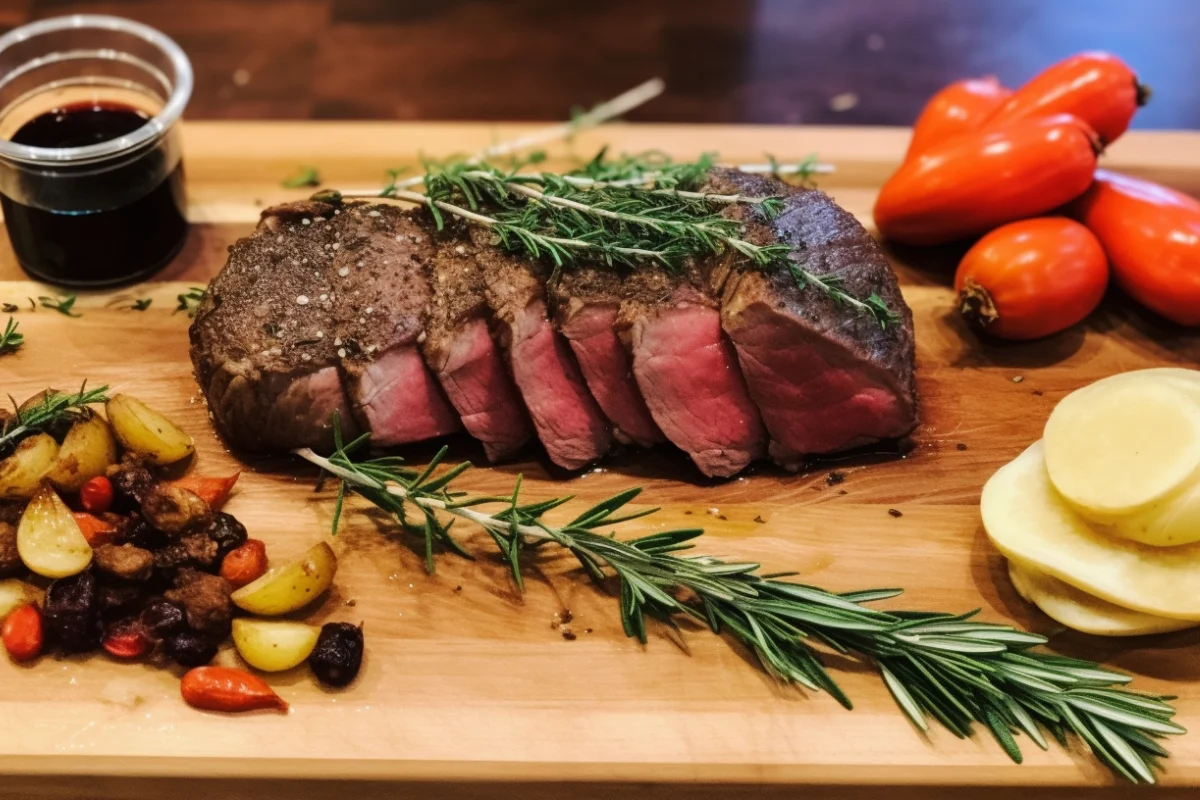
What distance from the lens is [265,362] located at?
8.05 feet

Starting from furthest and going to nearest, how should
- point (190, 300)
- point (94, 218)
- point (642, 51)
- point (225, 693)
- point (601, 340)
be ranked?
point (642, 51), point (190, 300), point (94, 218), point (601, 340), point (225, 693)

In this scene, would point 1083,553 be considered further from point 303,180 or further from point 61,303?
point 61,303

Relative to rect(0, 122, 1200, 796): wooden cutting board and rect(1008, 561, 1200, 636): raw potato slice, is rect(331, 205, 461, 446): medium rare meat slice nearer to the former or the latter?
rect(0, 122, 1200, 796): wooden cutting board

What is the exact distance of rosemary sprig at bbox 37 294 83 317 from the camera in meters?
2.81

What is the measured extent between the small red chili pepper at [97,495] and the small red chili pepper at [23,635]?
0.28 metres

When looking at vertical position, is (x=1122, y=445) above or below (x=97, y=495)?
above

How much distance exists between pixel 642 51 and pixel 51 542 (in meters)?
3.08

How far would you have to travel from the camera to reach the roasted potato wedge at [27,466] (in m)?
2.33

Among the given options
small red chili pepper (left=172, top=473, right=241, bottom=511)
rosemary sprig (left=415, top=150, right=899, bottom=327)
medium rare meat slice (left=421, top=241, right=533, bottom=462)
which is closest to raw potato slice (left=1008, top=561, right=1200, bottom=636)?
rosemary sprig (left=415, top=150, right=899, bottom=327)

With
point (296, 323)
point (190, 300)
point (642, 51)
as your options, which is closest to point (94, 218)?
point (190, 300)

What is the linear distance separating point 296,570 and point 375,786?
478 mm

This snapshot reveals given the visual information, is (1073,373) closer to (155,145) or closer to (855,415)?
(855,415)

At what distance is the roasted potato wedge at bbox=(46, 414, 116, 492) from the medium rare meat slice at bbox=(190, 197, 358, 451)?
254 mm

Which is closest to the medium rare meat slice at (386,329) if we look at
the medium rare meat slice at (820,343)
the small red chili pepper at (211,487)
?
the small red chili pepper at (211,487)
